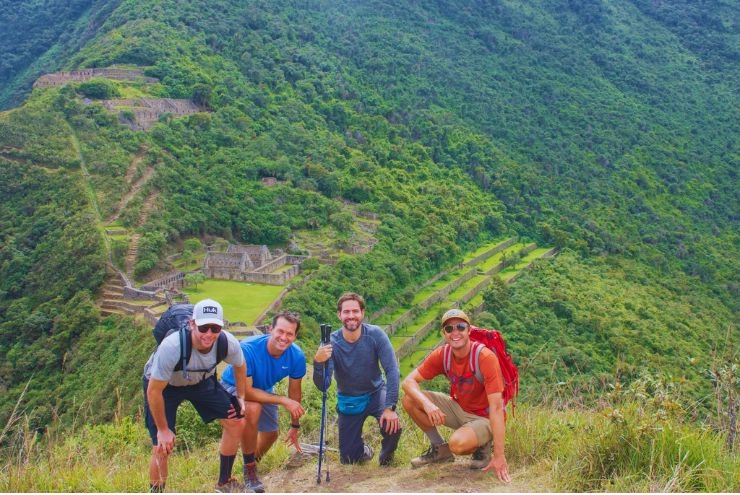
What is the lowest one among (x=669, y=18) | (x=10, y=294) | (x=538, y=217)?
(x=10, y=294)

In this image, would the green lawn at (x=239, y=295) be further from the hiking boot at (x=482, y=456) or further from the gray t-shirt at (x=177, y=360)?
the hiking boot at (x=482, y=456)

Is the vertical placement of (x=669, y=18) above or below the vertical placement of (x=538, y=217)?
above

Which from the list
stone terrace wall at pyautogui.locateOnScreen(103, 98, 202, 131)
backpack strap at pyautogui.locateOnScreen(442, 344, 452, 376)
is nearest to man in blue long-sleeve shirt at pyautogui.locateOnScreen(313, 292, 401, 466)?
backpack strap at pyautogui.locateOnScreen(442, 344, 452, 376)

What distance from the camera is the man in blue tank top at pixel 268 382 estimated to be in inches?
213

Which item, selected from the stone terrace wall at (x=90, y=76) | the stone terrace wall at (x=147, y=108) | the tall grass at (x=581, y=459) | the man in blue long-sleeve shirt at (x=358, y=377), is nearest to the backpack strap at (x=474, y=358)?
the man in blue long-sleeve shirt at (x=358, y=377)

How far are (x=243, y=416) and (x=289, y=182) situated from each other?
3403 centimetres

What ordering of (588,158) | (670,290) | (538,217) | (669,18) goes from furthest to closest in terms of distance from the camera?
(669,18) < (588,158) < (538,217) < (670,290)

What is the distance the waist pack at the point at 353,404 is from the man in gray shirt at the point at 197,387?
993 mm

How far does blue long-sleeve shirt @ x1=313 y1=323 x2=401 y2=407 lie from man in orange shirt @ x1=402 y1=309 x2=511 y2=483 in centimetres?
20

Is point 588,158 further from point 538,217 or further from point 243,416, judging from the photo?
point 243,416

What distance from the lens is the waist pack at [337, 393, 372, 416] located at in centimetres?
577

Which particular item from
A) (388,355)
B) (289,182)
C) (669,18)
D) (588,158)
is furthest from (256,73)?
(669,18)

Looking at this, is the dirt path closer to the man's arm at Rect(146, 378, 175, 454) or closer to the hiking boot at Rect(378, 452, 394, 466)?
the hiking boot at Rect(378, 452, 394, 466)

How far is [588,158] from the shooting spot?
5856 cm
